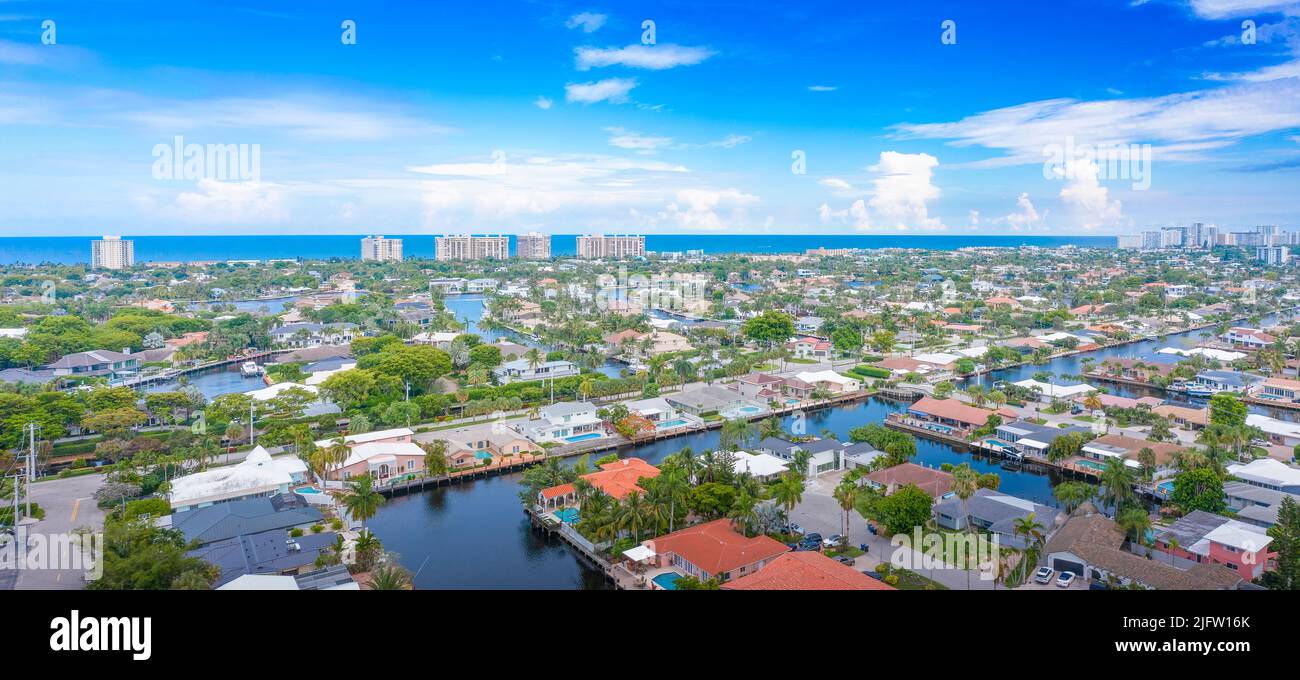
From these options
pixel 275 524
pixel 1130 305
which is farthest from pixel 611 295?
pixel 275 524

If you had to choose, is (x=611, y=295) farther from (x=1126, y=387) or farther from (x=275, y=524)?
(x=275, y=524)

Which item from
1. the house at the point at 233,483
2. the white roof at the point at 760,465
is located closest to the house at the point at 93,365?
the house at the point at 233,483

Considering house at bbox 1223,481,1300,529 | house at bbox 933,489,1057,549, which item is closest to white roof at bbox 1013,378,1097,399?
house at bbox 1223,481,1300,529

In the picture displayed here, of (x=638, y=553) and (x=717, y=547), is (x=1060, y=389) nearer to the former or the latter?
(x=717, y=547)

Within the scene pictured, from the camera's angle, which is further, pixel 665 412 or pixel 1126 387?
pixel 1126 387

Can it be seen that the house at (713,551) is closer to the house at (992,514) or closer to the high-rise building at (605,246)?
the house at (992,514)
